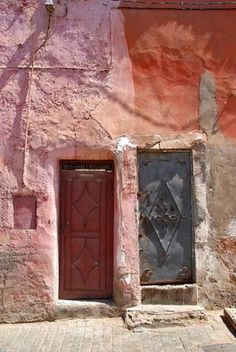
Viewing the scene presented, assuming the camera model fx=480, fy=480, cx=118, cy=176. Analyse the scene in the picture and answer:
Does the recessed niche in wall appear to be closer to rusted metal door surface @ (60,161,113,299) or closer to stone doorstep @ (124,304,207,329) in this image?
rusted metal door surface @ (60,161,113,299)

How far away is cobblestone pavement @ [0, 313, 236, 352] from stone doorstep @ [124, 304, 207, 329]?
72 mm

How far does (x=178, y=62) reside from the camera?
6117mm

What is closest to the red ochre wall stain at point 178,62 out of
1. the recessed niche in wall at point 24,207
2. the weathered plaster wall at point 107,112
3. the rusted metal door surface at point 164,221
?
the weathered plaster wall at point 107,112

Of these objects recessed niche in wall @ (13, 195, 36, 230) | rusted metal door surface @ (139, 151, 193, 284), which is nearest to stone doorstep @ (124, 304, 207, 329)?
rusted metal door surface @ (139, 151, 193, 284)

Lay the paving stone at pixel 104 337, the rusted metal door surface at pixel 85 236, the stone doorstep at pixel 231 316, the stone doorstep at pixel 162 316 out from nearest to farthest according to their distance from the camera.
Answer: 1. the paving stone at pixel 104 337
2. the stone doorstep at pixel 231 316
3. the stone doorstep at pixel 162 316
4. the rusted metal door surface at pixel 85 236

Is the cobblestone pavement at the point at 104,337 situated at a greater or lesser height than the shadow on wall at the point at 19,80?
lesser

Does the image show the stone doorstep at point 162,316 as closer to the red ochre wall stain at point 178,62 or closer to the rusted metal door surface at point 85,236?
the rusted metal door surface at point 85,236

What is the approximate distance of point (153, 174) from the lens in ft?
20.1

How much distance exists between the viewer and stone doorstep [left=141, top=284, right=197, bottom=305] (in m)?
5.95

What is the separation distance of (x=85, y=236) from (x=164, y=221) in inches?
40.1

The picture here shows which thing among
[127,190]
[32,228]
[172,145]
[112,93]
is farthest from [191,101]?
[32,228]

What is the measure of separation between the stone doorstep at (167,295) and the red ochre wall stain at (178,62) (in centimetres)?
198

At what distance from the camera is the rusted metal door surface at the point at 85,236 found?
6.03 meters

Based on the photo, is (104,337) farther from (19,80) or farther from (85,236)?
(19,80)
